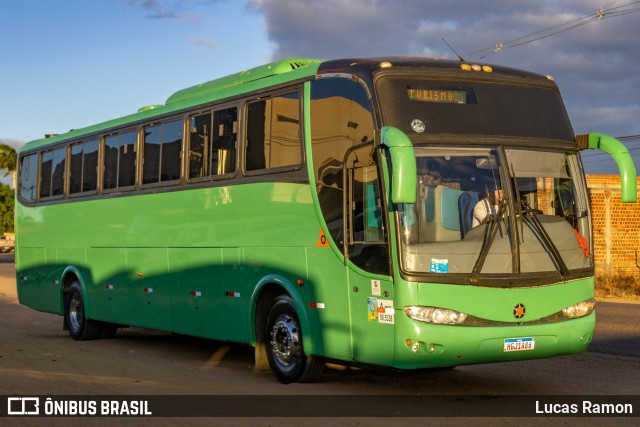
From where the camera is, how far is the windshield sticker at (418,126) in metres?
10.9

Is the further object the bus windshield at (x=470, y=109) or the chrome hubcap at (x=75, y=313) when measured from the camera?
the chrome hubcap at (x=75, y=313)

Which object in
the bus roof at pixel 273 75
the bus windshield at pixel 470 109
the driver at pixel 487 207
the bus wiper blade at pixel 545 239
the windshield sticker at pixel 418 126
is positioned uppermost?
the bus roof at pixel 273 75

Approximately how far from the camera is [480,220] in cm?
1077

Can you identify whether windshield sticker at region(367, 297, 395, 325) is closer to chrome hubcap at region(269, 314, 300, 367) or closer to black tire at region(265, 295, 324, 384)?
black tire at region(265, 295, 324, 384)

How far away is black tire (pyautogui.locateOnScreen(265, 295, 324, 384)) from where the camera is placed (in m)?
12.2

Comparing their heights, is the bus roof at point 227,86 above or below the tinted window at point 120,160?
above

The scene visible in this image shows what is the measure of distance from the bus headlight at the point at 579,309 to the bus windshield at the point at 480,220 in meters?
0.36

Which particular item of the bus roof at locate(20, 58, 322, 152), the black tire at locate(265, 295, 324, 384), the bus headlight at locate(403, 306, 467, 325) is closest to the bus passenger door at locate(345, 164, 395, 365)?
the bus headlight at locate(403, 306, 467, 325)

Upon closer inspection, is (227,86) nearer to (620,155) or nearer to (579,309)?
(620,155)

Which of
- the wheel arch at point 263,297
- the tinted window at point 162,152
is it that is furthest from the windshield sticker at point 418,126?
the tinted window at point 162,152

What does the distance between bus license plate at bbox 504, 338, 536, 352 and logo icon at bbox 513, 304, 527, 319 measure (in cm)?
23

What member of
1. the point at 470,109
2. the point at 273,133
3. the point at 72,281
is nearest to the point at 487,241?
the point at 470,109

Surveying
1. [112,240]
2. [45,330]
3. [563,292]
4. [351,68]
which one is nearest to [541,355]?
[563,292]

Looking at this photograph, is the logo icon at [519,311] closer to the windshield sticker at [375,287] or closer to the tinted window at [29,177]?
the windshield sticker at [375,287]
